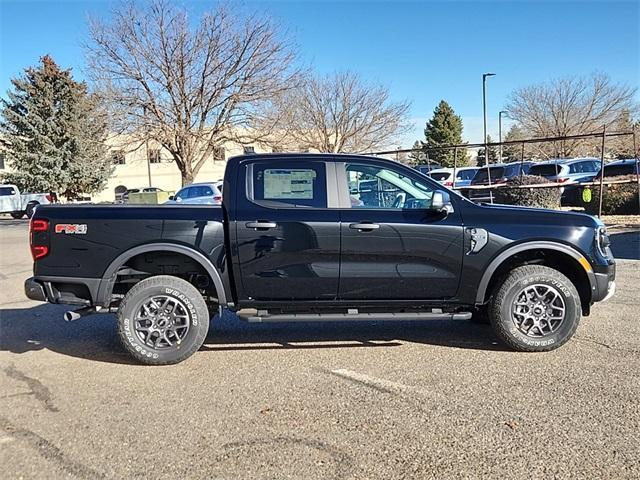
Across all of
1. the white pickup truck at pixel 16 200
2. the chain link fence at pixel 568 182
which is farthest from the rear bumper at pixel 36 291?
the white pickup truck at pixel 16 200

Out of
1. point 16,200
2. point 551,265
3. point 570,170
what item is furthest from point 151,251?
point 16,200

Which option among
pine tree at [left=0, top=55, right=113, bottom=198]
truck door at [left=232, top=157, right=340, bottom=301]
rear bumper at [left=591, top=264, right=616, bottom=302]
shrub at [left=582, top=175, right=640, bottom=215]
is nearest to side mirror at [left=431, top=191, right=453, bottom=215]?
truck door at [left=232, top=157, right=340, bottom=301]

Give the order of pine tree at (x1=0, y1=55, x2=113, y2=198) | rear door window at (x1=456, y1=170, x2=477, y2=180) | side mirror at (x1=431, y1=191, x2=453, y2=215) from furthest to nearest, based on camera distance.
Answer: pine tree at (x1=0, y1=55, x2=113, y2=198) < rear door window at (x1=456, y1=170, x2=477, y2=180) < side mirror at (x1=431, y1=191, x2=453, y2=215)

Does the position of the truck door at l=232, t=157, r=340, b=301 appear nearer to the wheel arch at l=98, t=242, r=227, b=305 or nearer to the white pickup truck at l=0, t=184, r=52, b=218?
the wheel arch at l=98, t=242, r=227, b=305

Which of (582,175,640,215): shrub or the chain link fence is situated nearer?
the chain link fence

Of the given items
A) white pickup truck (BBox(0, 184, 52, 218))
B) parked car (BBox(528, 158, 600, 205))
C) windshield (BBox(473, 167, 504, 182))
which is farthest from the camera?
white pickup truck (BBox(0, 184, 52, 218))

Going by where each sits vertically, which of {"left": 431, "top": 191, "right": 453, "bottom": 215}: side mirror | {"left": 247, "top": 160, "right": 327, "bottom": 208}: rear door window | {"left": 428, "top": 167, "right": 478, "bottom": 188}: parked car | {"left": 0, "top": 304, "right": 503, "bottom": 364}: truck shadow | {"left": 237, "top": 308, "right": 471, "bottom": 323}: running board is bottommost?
{"left": 0, "top": 304, "right": 503, "bottom": 364}: truck shadow

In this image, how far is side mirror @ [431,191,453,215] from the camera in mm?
4691

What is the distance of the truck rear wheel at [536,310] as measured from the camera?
4902 mm

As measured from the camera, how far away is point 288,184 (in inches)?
196

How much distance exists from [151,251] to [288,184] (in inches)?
54.0

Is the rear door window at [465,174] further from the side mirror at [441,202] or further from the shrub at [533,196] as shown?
the side mirror at [441,202]

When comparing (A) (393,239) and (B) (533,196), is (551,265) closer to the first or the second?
(A) (393,239)

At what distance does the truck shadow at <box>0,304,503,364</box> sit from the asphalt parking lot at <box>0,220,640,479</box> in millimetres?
32
